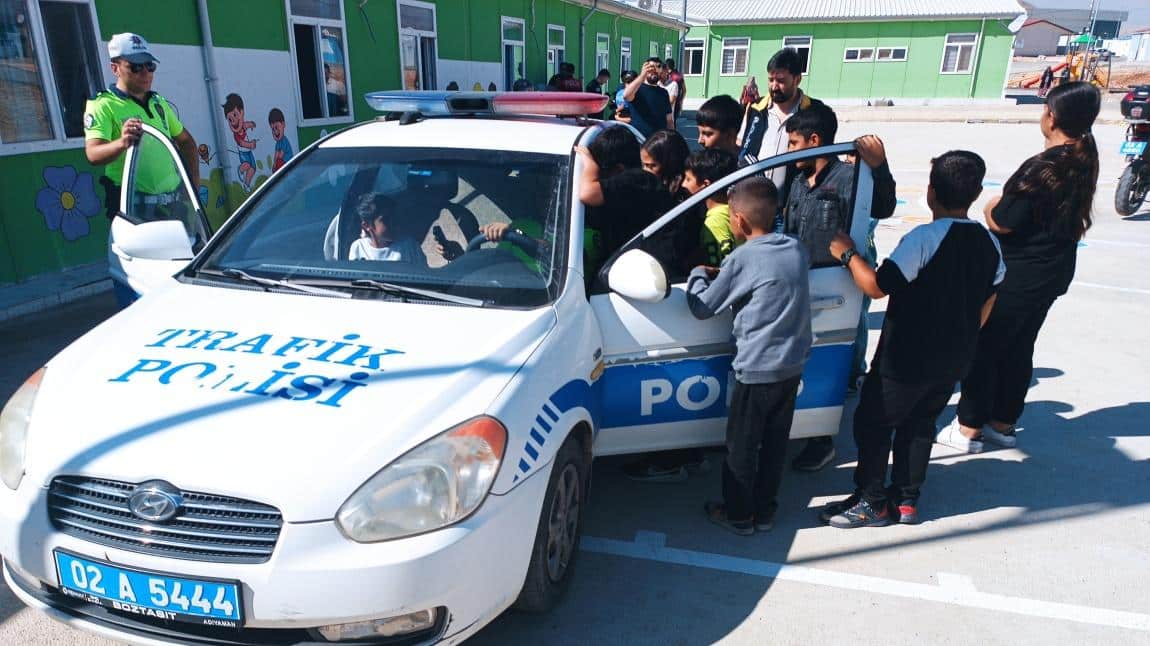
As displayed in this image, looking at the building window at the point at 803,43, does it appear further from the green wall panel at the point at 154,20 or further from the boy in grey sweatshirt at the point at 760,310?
the boy in grey sweatshirt at the point at 760,310

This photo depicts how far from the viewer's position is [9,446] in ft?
7.07

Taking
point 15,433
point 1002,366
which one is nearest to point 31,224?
point 15,433

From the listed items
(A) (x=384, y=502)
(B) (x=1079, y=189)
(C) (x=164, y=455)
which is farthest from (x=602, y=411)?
(B) (x=1079, y=189)

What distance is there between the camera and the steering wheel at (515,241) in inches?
111

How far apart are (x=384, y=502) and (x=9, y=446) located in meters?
Result: 1.16

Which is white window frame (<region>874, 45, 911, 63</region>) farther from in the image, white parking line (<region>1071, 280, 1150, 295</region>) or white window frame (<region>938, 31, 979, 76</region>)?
white parking line (<region>1071, 280, 1150, 295</region>)

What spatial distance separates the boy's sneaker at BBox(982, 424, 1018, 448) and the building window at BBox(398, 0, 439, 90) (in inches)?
396

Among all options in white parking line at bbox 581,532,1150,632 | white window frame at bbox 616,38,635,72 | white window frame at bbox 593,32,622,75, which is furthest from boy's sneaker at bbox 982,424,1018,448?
white window frame at bbox 616,38,635,72

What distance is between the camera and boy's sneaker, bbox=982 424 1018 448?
396 cm

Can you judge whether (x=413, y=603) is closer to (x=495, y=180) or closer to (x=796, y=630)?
(x=796, y=630)

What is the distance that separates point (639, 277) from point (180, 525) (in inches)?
62.4

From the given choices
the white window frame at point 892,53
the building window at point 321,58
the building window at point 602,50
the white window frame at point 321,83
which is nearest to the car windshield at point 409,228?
the white window frame at point 321,83

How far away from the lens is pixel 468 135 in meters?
3.19

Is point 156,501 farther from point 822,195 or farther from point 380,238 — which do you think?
point 822,195
